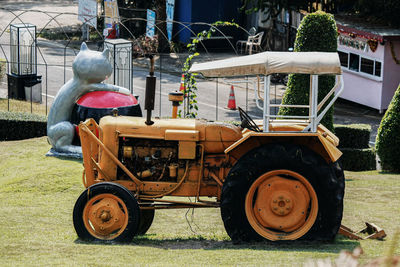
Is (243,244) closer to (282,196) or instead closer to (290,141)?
(282,196)

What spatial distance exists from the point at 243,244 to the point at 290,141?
1.34 m

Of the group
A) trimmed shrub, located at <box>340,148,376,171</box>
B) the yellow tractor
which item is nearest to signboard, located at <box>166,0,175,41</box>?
trimmed shrub, located at <box>340,148,376,171</box>

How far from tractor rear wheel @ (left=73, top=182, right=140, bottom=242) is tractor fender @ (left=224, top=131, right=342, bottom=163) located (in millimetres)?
1389

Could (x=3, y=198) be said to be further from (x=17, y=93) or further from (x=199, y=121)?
(x=17, y=93)

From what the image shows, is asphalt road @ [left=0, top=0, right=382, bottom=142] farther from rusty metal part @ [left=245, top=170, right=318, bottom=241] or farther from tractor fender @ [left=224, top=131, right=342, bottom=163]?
rusty metal part @ [left=245, top=170, right=318, bottom=241]

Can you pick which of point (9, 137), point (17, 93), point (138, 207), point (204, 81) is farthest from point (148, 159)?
point (204, 81)

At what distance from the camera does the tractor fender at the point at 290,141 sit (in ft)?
26.2

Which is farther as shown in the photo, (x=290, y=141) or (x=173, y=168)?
(x=173, y=168)

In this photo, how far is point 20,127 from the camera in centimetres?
1747

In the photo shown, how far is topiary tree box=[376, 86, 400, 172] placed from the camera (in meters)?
15.0

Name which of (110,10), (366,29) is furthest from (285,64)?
(110,10)

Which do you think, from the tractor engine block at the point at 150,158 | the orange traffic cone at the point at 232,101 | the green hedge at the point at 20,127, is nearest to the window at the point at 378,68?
the orange traffic cone at the point at 232,101

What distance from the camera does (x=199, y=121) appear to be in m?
8.87

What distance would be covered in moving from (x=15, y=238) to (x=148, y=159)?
1904mm
